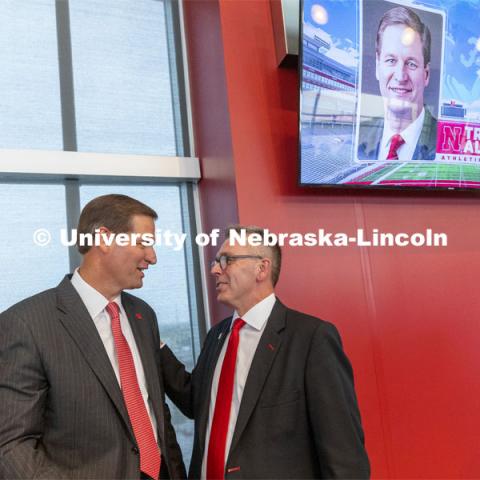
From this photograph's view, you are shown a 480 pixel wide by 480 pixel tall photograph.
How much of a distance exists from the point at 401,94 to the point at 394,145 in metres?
0.28

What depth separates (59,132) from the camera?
10.1 ft

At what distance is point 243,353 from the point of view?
2002 millimetres

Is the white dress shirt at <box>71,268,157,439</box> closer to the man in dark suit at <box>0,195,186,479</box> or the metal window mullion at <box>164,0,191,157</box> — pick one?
the man in dark suit at <box>0,195,186,479</box>

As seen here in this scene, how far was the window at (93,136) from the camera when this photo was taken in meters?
2.92

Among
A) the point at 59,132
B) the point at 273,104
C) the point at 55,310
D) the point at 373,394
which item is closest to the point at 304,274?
the point at 373,394

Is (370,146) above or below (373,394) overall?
above

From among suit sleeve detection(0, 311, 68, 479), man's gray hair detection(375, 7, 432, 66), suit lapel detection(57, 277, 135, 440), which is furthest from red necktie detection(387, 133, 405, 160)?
suit sleeve detection(0, 311, 68, 479)

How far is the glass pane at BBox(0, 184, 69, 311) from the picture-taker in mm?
2871

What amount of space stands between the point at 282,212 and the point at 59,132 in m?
1.34

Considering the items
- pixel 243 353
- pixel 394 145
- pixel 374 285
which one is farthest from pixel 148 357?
pixel 394 145

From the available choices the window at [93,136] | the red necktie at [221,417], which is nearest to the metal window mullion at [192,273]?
the window at [93,136]

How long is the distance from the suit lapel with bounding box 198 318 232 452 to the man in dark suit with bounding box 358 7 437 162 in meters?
1.27

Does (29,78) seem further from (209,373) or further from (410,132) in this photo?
(410,132)

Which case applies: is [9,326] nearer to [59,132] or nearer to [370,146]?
[59,132]
